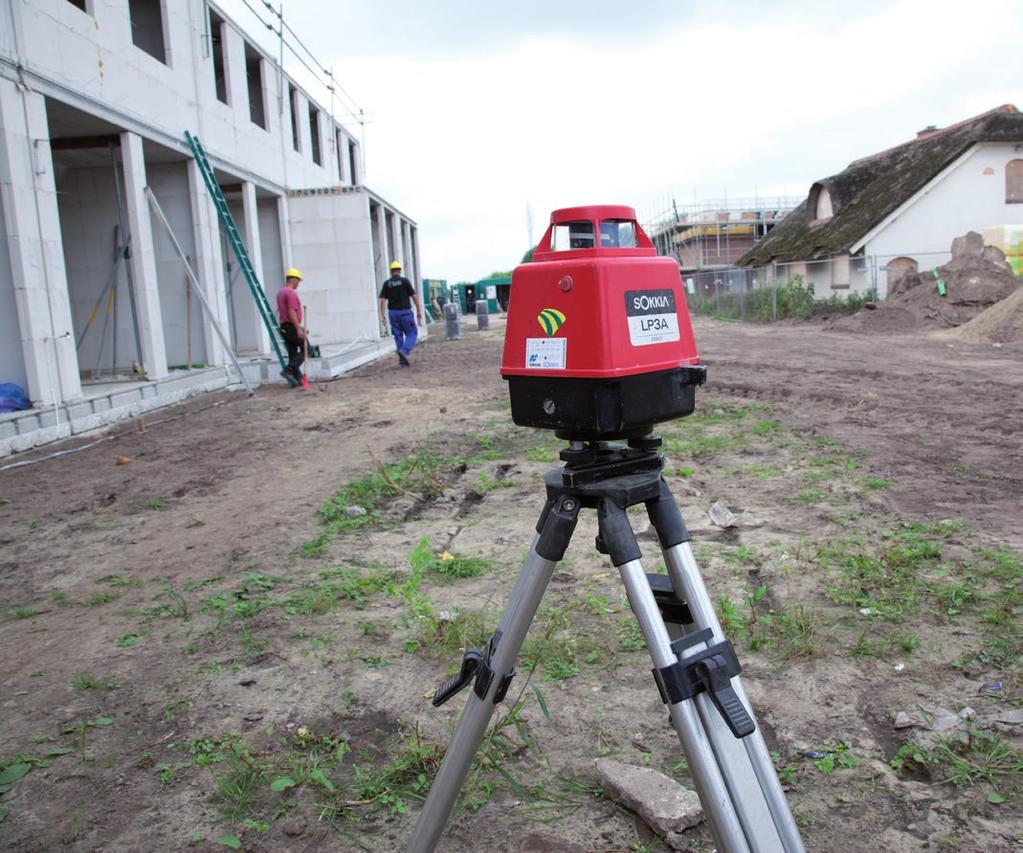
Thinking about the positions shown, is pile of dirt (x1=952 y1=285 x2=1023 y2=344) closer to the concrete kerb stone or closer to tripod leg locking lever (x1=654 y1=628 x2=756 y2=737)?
the concrete kerb stone

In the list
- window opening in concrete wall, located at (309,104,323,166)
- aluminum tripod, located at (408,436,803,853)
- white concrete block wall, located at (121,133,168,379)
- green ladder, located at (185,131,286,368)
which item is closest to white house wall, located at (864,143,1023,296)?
window opening in concrete wall, located at (309,104,323,166)

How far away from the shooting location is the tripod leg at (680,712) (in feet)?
4.58

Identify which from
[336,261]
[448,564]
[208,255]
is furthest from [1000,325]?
[448,564]

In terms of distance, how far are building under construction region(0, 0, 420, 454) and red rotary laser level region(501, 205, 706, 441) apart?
8.65 m

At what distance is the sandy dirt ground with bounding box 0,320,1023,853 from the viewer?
95.8 inches

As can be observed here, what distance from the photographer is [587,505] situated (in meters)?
1.65

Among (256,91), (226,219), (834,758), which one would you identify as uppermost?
(256,91)

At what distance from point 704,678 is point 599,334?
26.8 inches

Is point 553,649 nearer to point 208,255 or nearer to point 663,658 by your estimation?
point 663,658

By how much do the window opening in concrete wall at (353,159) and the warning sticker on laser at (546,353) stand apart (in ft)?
106

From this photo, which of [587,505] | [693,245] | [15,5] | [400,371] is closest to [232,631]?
[587,505]

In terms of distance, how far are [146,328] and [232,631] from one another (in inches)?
401

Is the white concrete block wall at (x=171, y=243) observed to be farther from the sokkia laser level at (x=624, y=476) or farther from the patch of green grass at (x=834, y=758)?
the sokkia laser level at (x=624, y=476)

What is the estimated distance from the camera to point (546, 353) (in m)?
1.65
